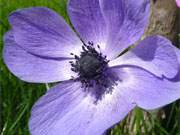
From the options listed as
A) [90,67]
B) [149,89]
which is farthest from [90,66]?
[149,89]

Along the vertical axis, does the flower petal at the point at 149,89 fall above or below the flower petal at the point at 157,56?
below

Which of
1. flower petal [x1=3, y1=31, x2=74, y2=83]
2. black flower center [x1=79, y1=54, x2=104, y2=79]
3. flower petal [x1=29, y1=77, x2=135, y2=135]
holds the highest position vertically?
flower petal [x1=3, y1=31, x2=74, y2=83]

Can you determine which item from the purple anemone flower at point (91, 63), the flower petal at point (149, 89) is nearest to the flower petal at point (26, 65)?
the purple anemone flower at point (91, 63)

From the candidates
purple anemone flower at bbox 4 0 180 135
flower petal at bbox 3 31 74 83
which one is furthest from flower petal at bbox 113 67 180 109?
flower petal at bbox 3 31 74 83

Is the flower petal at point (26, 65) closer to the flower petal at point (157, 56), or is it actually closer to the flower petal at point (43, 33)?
the flower petal at point (43, 33)

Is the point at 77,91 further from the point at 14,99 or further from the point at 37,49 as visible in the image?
the point at 14,99

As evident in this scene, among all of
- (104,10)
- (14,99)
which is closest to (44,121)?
(104,10)

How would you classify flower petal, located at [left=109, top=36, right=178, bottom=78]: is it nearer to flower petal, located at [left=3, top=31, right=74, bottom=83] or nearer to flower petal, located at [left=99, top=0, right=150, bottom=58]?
flower petal, located at [left=99, top=0, right=150, bottom=58]
